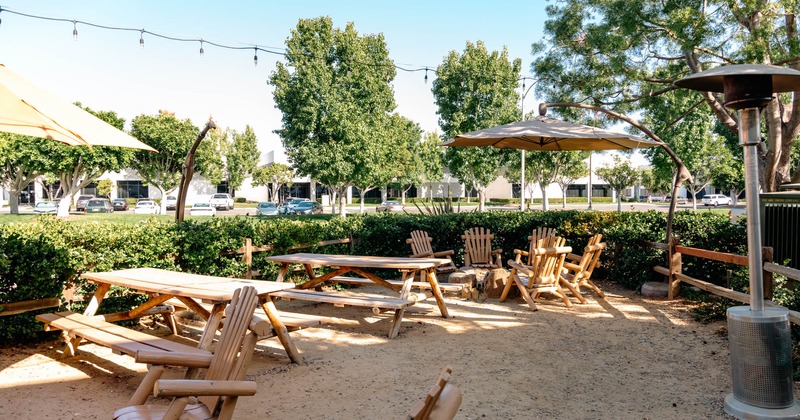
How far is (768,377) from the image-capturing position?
383cm

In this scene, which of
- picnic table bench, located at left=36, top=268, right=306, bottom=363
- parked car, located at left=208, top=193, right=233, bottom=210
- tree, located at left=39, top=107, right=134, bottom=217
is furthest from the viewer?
parked car, located at left=208, top=193, right=233, bottom=210

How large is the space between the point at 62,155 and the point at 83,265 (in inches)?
1165

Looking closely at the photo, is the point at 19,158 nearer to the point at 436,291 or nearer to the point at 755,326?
the point at 436,291

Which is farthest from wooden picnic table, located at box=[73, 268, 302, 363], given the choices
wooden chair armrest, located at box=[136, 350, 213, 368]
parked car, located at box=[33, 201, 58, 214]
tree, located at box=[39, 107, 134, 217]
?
parked car, located at box=[33, 201, 58, 214]

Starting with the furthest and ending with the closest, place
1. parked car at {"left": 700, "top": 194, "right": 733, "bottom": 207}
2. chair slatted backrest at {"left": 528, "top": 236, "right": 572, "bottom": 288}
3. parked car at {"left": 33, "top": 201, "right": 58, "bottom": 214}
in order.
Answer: parked car at {"left": 700, "top": 194, "right": 733, "bottom": 207}
parked car at {"left": 33, "top": 201, "right": 58, "bottom": 214}
chair slatted backrest at {"left": 528, "top": 236, "right": 572, "bottom": 288}

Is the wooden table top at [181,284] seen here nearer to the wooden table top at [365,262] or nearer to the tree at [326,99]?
the wooden table top at [365,262]

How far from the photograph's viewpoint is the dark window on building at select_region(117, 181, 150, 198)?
191 feet

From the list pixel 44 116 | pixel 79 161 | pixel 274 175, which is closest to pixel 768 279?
pixel 44 116

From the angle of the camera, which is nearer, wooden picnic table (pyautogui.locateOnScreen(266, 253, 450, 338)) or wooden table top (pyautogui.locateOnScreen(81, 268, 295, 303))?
wooden table top (pyautogui.locateOnScreen(81, 268, 295, 303))

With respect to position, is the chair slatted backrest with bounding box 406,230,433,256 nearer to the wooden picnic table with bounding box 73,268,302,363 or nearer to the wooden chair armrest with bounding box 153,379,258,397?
the wooden picnic table with bounding box 73,268,302,363

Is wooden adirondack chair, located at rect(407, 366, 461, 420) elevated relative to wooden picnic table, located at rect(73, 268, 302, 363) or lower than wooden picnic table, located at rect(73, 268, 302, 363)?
elevated

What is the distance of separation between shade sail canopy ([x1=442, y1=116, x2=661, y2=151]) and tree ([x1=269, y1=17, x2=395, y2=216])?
18.8 meters

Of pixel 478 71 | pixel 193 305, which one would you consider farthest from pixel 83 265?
pixel 478 71

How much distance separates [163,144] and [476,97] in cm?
2107
